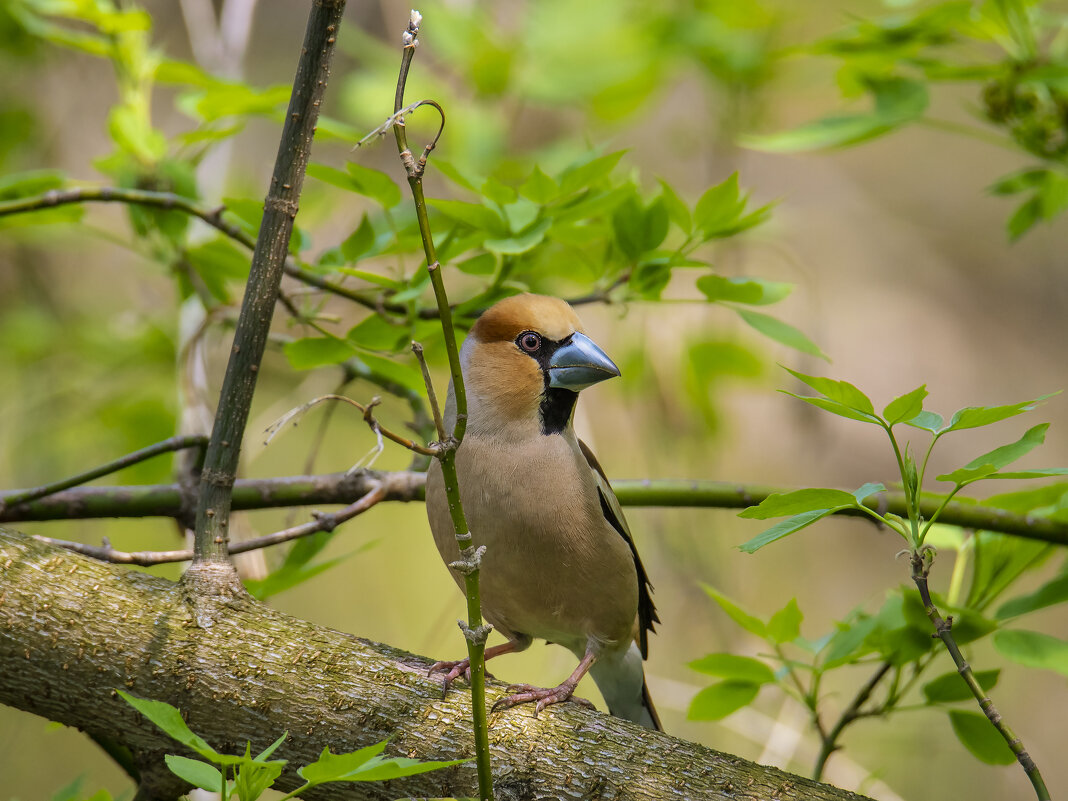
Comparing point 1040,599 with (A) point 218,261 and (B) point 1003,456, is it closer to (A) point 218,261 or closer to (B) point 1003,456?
(B) point 1003,456

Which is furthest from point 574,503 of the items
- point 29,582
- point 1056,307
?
point 1056,307

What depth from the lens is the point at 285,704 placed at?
1962mm

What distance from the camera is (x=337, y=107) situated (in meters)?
6.92

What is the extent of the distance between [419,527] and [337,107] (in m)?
3.10

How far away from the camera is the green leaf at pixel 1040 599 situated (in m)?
2.18

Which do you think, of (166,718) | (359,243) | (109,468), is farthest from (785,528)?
(109,468)

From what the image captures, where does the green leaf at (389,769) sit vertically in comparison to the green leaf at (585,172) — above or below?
below

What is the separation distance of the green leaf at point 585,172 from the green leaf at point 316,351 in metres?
0.70

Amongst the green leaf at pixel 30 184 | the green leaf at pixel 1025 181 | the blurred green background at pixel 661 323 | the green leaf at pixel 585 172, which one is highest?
the blurred green background at pixel 661 323

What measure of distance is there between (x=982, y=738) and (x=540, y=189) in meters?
1.70

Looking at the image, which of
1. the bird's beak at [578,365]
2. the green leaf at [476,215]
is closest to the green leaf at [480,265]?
the green leaf at [476,215]

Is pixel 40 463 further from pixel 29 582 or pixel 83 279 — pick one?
pixel 29 582

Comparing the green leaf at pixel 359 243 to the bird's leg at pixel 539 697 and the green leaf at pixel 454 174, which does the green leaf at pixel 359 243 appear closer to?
the green leaf at pixel 454 174

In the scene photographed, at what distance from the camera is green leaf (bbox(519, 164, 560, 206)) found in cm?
222
